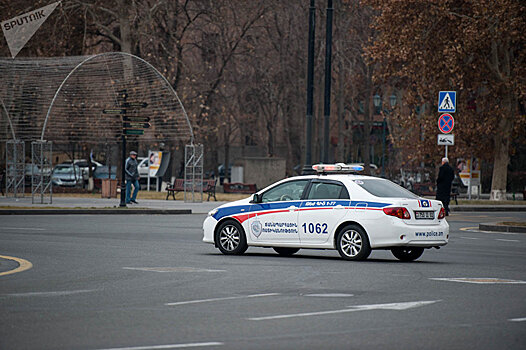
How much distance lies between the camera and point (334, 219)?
17.0 metres

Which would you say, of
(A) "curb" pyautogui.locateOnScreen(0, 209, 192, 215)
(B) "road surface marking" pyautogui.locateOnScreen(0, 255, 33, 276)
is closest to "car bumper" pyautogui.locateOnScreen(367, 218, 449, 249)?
(B) "road surface marking" pyautogui.locateOnScreen(0, 255, 33, 276)

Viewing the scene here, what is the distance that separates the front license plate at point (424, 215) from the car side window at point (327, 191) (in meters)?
1.22

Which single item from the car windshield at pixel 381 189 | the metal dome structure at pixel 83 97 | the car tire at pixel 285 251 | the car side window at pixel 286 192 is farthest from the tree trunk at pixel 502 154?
the car side window at pixel 286 192

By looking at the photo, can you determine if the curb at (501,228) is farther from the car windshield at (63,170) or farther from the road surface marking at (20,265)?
the car windshield at (63,170)

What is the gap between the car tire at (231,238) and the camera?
58.9 feet

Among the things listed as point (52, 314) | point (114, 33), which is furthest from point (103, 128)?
point (52, 314)

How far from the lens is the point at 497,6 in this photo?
4169cm

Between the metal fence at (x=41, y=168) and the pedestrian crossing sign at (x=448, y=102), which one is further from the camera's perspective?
the metal fence at (x=41, y=168)

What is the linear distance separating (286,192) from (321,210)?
2.91 feet

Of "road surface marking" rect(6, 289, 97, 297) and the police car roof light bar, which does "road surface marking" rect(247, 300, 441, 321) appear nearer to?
"road surface marking" rect(6, 289, 97, 297)

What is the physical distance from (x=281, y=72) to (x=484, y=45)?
16492mm

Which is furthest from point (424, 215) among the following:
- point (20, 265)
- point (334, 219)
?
point (20, 265)

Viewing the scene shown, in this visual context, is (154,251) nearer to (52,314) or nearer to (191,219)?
(52,314)

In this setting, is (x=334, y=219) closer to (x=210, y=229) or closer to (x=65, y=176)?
(x=210, y=229)
